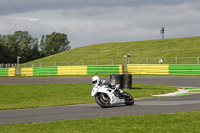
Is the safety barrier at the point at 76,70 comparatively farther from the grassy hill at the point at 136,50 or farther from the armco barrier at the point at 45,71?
the grassy hill at the point at 136,50

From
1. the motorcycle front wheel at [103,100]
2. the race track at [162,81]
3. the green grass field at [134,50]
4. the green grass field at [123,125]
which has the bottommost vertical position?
the green grass field at [123,125]

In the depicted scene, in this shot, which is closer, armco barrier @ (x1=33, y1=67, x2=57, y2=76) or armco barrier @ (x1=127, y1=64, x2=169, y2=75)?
armco barrier @ (x1=127, y1=64, x2=169, y2=75)

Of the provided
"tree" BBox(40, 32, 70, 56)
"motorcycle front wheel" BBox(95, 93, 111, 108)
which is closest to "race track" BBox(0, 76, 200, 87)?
"motorcycle front wheel" BBox(95, 93, 111, 108)

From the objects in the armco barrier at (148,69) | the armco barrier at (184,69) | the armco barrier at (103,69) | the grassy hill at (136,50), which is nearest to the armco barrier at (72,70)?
the armco barrier at (103,69)

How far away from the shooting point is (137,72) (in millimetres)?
38625

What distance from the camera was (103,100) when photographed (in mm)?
13969

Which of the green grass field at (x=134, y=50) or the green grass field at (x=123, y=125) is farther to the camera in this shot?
the green grass field at (x=134, y=50)

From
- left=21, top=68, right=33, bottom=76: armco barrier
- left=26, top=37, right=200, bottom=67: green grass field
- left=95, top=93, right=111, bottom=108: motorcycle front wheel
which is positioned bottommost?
left=95, top=93, right=111, bottom=108: motorcycle front wheel

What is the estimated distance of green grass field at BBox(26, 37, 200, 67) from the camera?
6438 cm

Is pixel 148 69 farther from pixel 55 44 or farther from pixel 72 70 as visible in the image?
pixel 55 44

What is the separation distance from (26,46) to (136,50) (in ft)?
235

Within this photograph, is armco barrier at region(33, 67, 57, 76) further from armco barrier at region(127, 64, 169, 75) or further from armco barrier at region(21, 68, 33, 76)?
armco barrier at region(127, 64, 169, 75)

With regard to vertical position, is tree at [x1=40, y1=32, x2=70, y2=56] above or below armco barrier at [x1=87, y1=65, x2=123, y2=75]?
above

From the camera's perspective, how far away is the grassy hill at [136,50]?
212 feet
